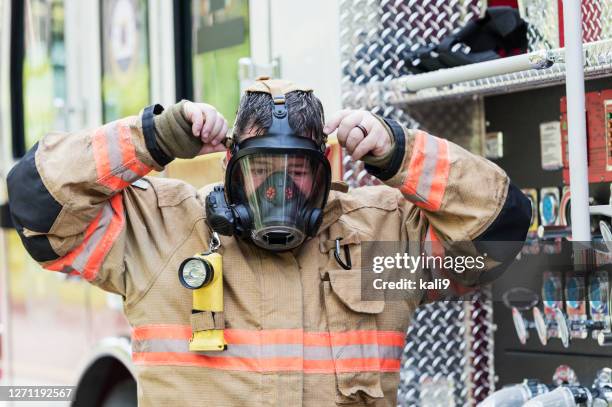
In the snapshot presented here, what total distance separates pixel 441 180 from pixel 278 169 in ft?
1.29

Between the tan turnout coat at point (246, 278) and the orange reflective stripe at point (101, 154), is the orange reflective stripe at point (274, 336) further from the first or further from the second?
the orange reflective stripe at point (101, 154)

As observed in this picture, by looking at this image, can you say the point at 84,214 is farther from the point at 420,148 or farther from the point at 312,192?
the point at 420,148

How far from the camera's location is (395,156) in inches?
92.8

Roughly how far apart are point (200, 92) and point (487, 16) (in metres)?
1.14

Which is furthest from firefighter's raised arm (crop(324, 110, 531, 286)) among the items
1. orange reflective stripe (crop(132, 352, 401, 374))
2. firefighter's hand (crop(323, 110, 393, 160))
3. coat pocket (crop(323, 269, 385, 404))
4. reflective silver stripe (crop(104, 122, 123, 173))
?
reflective silver stripe (crop(104, 122, 123, 173))

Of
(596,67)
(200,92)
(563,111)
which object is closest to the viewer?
(596,67)

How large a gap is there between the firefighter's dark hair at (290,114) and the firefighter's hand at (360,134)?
0.04m

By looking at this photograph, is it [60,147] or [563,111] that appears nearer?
A: [60,147]

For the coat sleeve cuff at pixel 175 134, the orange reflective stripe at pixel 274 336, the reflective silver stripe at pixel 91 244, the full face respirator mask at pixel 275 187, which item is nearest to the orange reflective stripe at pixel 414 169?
the full face respirator mask at pixel 275 187

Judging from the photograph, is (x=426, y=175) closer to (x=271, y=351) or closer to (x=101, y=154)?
(x=271, y=351)

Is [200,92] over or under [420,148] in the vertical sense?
over

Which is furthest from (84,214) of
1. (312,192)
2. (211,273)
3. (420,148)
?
(420,148)

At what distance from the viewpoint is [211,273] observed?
2.34 meters

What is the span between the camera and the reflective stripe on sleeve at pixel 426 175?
7.80 ft
